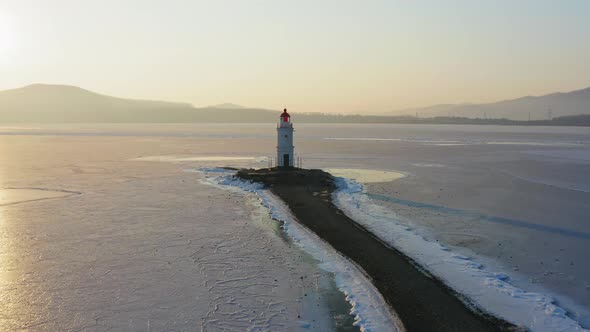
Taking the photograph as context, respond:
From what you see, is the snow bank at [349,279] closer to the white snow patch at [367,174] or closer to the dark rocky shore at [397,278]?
the dark rocky shore at [397,278]

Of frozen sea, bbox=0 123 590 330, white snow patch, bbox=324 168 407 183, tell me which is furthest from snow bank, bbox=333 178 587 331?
white snow patch, bbox=324 168 407 183

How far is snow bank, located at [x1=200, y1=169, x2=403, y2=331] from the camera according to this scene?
1148 centimetres

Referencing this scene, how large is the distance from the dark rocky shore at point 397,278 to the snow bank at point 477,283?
0.45 metres

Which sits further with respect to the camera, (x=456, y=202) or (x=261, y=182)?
(x=261, y=182)

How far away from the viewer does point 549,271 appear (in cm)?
1524

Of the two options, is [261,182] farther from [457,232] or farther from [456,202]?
[457,232]

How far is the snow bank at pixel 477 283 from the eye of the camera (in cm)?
1159

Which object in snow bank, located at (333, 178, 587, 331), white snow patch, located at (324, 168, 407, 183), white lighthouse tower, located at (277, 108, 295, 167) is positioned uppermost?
white lighthouse tower, located at (277, 108, 295, 167)

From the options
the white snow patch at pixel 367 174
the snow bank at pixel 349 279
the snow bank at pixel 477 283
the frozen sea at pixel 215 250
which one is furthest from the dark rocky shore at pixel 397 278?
the white snow patch at pixel 367 174

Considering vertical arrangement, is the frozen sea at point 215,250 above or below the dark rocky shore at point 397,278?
below

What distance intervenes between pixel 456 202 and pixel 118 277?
19.4 metres

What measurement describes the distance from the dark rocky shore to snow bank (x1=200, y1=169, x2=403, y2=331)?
0.26m

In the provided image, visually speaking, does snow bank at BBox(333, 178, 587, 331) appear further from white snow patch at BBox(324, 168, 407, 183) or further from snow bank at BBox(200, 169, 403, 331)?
white snow patch at BBox(324, 168, 407, 183)

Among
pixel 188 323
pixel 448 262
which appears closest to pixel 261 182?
pixel 448 262
